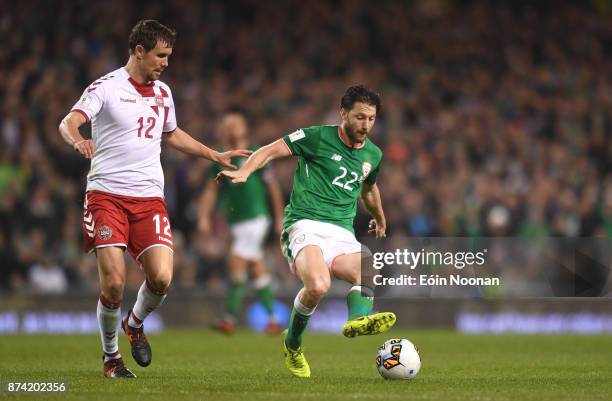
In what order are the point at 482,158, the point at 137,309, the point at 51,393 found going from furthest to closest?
the point at 482,158 < the point at 137,309 < the point at 51,393

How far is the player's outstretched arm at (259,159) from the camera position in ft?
26.3

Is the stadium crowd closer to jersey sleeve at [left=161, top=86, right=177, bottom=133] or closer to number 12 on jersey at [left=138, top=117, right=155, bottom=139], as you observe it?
jersey sleeve at [left=161, top=86, right=177, bottom=133]

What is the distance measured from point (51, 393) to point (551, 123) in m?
14.2

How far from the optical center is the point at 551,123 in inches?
782

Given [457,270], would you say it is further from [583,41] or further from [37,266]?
[583,41]

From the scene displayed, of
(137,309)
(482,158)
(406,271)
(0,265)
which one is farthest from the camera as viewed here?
(482,158)

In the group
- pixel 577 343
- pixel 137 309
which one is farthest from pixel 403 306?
pixel 137 309

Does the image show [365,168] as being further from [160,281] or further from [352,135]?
[160,281]

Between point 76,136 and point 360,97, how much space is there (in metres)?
2.20

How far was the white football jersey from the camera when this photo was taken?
813 centimetres

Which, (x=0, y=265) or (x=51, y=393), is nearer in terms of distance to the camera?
(x=51, y=393)

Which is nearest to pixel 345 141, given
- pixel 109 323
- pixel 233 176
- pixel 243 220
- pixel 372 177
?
pixel 372 177

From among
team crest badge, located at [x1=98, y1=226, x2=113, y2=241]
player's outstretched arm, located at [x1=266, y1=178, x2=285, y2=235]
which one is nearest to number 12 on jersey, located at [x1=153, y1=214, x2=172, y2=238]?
team crest badge, located at [x1=98, y1=226, x2=113, y2=241]

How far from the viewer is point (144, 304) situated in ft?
28.1
